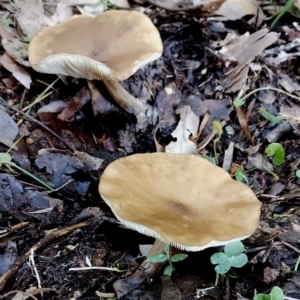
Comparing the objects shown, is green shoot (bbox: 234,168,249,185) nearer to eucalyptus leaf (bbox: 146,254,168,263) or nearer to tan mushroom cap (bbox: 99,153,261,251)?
tan mushroom cap (bbox: 99,153,261,251)

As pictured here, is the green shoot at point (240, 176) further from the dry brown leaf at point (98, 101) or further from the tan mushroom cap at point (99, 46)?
the dry brown leaf at point (98, 101)

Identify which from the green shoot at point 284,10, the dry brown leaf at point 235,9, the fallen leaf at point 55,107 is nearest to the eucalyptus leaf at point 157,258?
the fallen leaf at point 55,107

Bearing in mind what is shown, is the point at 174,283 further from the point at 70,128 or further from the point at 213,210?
the point at 70,128

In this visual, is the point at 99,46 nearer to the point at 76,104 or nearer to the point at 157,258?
the point at 76,104

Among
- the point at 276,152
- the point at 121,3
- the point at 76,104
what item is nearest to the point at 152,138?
the point at 76,104

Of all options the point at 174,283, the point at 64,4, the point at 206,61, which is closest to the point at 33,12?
the point at 64,4

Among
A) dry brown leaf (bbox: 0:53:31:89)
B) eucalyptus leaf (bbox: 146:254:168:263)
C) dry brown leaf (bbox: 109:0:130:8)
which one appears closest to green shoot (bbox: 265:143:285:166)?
eucalyptus leaf (bbox: 146:254:168:263)
